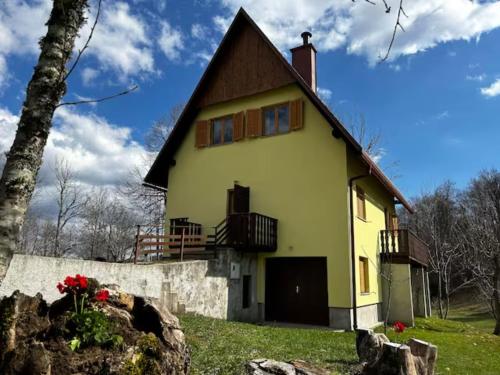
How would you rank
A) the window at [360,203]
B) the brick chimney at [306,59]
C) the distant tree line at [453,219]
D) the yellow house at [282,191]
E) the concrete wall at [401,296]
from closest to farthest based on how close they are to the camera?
the yellow house at [282,191], the window at [360,203], the concrete wall at [401,296], the brick chimney at [306,59], the distant tree line at [453,219]

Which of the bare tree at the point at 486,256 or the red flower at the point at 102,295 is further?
the bare tree at the point at 486,256

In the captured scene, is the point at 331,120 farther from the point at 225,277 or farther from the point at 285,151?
the point at 225,277

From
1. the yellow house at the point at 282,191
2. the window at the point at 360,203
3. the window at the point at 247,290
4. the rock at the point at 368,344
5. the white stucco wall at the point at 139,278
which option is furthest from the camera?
the window at the point at 360,203

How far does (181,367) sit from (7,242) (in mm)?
2621

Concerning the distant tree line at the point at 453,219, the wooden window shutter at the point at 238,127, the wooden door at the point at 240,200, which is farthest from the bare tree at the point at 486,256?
the wooden window shutter at the point at 238,127

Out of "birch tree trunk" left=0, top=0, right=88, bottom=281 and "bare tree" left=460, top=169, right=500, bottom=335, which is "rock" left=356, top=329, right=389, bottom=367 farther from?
"bare tree" left=460, top=169, right=500, bottom=335

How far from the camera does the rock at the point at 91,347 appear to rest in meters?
3.30

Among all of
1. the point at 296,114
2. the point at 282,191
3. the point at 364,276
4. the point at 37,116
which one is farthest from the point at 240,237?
the point at 37,116

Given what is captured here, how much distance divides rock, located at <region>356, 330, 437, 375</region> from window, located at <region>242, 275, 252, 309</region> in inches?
319

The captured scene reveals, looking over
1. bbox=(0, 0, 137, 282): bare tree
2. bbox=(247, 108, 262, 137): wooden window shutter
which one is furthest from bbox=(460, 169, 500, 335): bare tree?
bbox=(0, 0, 137, 282): bare tree

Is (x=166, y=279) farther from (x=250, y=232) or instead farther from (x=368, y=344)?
(x=368, y=344)

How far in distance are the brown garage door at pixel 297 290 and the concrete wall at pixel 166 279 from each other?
0.67 metres

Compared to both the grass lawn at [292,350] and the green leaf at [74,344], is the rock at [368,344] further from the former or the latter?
the green leaf at [74,344]

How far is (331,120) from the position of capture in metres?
13.5
